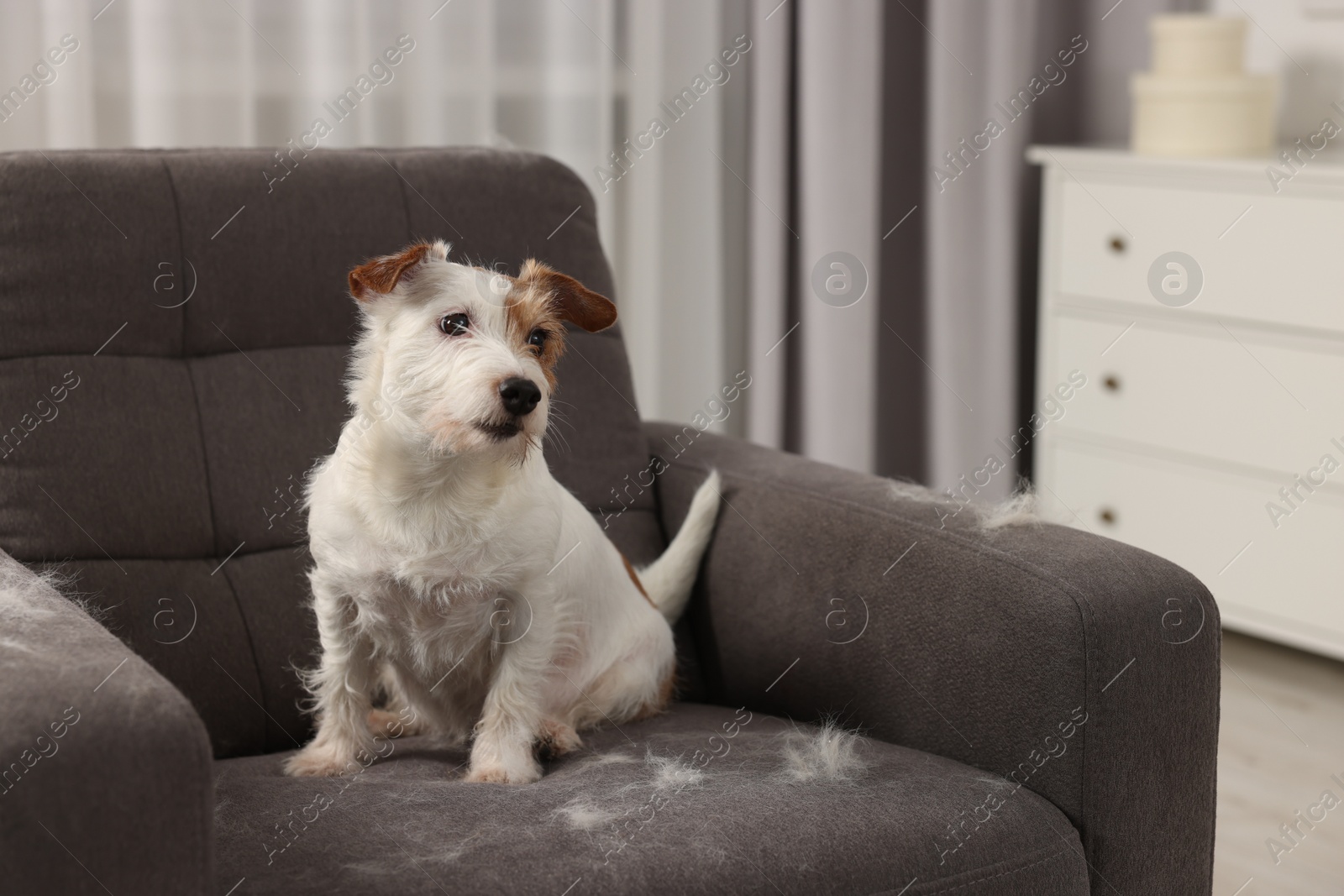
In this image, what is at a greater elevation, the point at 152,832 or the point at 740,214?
the point at 740,214

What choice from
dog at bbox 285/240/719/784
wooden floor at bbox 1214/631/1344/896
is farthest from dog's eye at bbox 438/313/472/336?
wooden floor at bbox 1214/631/1344/896

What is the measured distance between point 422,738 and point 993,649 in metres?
0.64

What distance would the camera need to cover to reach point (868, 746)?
138 centimetres

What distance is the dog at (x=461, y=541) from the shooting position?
3.92 ft

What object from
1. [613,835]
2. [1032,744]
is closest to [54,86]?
[613,835]

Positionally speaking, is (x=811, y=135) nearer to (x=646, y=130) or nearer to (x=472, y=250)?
(x=646, y=130)

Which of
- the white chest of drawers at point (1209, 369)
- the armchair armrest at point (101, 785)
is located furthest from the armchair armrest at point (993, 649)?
the white chest of drawers at point (1209, 369)

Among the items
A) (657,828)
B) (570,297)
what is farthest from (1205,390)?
(657,828)

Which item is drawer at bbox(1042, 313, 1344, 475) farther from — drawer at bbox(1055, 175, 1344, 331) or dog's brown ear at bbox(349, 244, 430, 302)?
dog's brown ear at bbox(349, 244, 430, 302)

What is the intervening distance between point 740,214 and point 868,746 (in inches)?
→ 68.2

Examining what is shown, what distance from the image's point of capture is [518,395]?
114cm

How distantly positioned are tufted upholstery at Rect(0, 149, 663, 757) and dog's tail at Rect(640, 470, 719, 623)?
0.53 feet

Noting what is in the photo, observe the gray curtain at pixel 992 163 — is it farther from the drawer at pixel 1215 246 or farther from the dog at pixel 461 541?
the dog at pixel 461 541

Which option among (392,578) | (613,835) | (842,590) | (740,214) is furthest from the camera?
(740,214)
